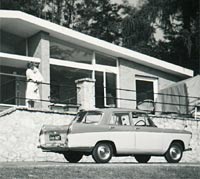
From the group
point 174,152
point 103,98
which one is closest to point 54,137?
point 174,152

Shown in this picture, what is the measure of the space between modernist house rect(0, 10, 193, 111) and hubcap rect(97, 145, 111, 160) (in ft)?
22.4

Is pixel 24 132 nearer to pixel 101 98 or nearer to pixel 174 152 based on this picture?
pixel 174 152

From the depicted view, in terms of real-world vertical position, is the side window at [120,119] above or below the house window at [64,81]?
below

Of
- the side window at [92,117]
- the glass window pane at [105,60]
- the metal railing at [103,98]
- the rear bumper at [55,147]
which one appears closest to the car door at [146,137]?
the side window at [92,117]

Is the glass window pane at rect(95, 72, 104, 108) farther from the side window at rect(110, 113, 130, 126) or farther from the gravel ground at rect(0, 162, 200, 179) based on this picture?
the gravel ground at rect(0, 162, 200, 179)

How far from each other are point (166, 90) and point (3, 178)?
16.6 m

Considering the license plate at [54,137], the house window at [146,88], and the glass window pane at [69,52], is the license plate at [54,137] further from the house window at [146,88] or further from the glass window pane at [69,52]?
the house window at [146,88]

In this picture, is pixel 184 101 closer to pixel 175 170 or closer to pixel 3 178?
pixel 175 170

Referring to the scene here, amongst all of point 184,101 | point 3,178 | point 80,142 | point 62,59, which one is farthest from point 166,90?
point 3,178

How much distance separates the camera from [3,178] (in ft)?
39.3

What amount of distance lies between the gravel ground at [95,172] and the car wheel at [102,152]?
1.42 m

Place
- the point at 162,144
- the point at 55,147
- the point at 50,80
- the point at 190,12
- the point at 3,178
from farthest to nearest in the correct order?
the point at 190,12, the point at 50,80, the point at 162,144, the point at 55,147, the point at 3,178

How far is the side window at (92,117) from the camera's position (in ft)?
53.2

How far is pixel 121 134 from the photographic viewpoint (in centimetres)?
1622
